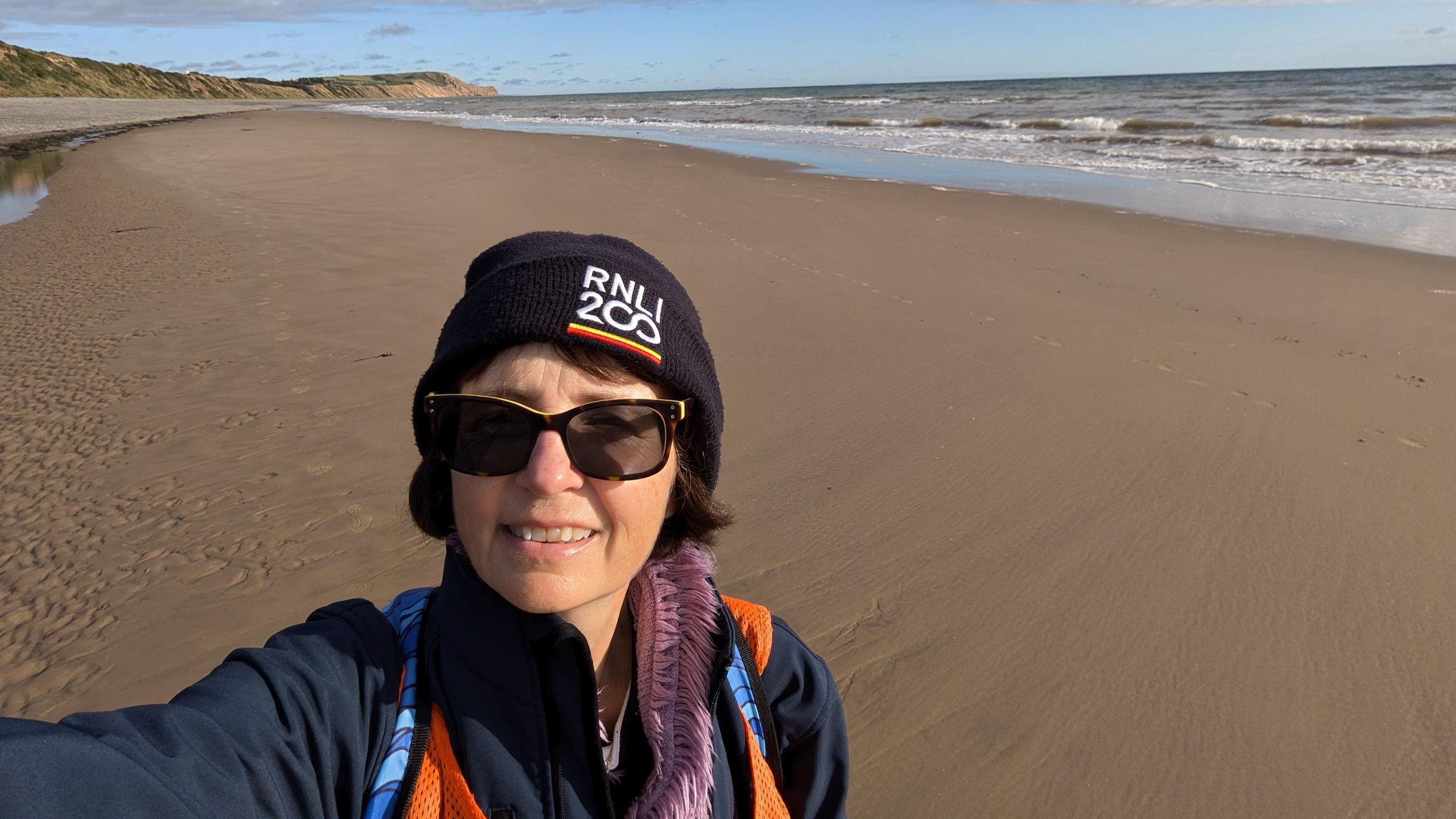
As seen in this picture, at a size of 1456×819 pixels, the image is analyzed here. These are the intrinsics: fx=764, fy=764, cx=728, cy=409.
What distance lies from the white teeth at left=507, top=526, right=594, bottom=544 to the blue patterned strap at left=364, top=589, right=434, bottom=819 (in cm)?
23

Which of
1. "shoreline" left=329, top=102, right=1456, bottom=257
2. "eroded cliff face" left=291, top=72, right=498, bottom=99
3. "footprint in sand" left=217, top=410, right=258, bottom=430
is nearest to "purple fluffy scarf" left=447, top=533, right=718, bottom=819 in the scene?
"footprint in sand" left=217, top=410, right=258, bottom=430

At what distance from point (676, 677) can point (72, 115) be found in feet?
165

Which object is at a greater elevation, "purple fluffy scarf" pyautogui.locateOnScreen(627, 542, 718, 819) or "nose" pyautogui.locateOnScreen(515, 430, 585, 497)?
"nose" pyautogui.locateOnScreen(515, 430, 585, 497)

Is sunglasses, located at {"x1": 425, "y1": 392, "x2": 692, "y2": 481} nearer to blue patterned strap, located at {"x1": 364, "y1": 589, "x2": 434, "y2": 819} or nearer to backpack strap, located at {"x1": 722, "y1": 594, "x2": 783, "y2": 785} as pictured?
blue patterned strap, located at {"x1": 364, "y1": 589, "x2": 434, "y2": 819}

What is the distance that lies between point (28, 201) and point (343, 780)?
1636 cm

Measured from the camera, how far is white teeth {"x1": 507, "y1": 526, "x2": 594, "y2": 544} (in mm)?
1187

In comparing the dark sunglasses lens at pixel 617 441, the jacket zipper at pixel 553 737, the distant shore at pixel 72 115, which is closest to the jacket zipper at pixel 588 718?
the jacket zipper at pixel 553 737

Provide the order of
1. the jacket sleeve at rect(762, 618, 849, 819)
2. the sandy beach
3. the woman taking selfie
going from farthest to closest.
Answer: the sandy beach
the jacket sleeve at rect(762, 618, 849, 819)
the woman taking selfie

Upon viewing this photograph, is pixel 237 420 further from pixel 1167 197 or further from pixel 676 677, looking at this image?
pixel 1167 197

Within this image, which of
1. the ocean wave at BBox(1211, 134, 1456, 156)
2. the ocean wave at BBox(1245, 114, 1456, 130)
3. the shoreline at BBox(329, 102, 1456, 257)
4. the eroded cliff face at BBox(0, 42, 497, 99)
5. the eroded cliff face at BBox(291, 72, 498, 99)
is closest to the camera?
the shoreline at BBox(329, 102, 1456, 257)

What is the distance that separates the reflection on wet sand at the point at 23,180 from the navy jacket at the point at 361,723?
45.5ft

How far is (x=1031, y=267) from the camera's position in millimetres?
7523

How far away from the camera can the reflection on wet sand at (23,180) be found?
11836mm

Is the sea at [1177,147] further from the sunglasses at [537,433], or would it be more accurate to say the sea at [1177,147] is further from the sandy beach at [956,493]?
the sunglasses at [537,433]
